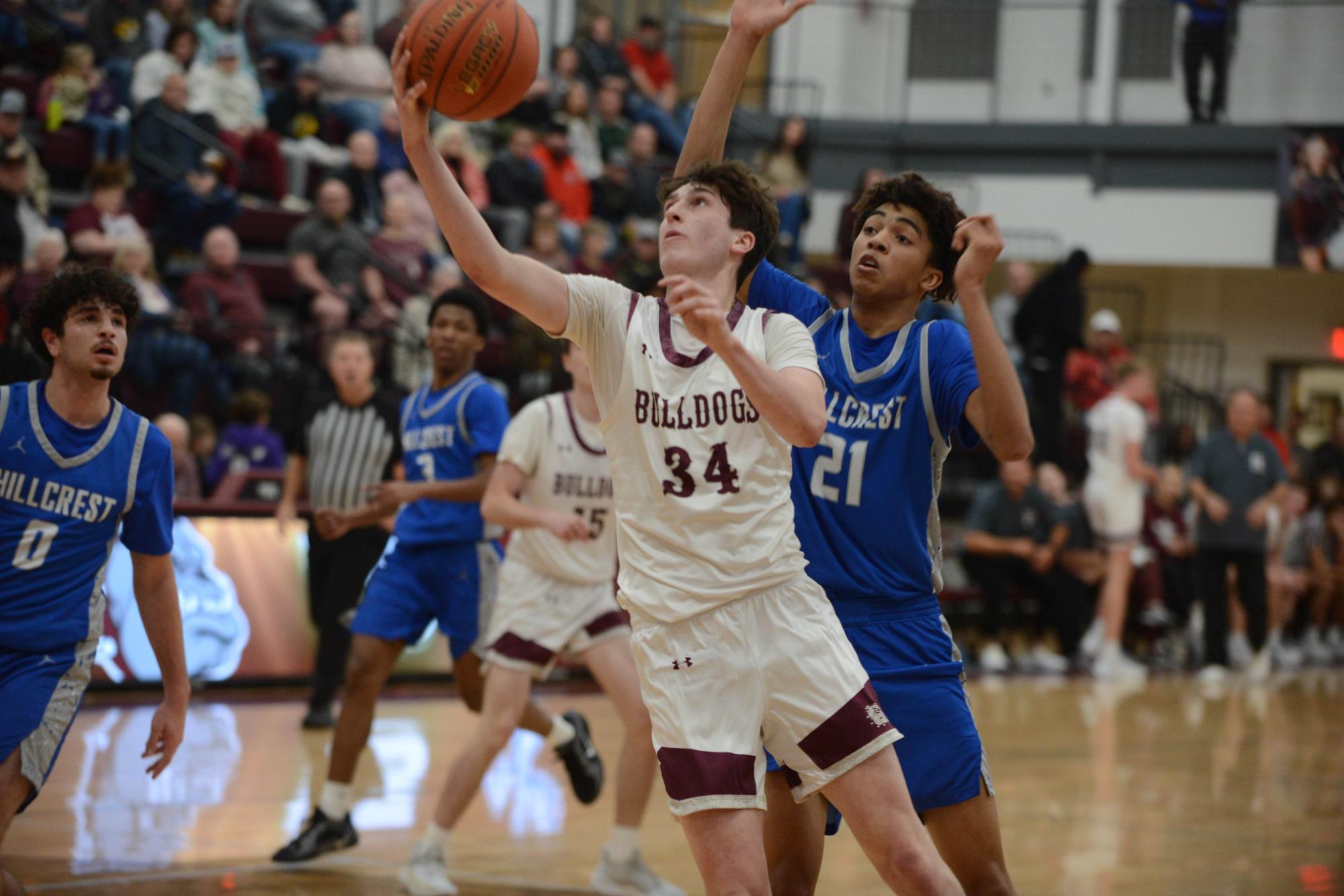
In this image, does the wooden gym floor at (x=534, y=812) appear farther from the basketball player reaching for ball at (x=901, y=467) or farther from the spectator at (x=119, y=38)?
the spectator at (x=119, y=38)

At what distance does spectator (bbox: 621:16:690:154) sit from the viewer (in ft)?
55.1

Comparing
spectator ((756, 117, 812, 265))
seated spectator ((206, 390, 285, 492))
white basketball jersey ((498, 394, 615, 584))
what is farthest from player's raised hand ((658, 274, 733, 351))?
spectator ((756, 117, 812, 265))

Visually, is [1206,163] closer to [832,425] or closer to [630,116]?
[630,116]

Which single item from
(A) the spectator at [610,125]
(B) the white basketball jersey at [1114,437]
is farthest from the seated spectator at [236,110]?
(B) the white basketball jersey at [1114,437]

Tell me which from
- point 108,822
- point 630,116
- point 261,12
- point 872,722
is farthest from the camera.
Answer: point 630,116

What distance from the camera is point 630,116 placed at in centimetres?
1686

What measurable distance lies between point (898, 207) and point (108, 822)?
398cm

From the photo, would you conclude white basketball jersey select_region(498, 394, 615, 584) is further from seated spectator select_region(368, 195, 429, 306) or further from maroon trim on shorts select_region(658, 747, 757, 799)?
seated spectator select_region(368, 195, 429, 306)

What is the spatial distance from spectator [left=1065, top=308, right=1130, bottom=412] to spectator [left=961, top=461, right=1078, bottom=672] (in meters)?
2.72

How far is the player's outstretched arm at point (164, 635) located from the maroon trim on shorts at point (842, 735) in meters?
1.86

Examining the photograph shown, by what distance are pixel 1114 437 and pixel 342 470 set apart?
6.75 meters

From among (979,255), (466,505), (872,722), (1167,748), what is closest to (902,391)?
(979,255)

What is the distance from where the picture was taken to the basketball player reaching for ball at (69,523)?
394 cm

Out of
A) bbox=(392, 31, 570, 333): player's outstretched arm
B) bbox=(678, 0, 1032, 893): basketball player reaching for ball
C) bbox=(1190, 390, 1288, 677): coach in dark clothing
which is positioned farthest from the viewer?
bbox=(1190, 390, 1288, 677): coach in dark clothing
